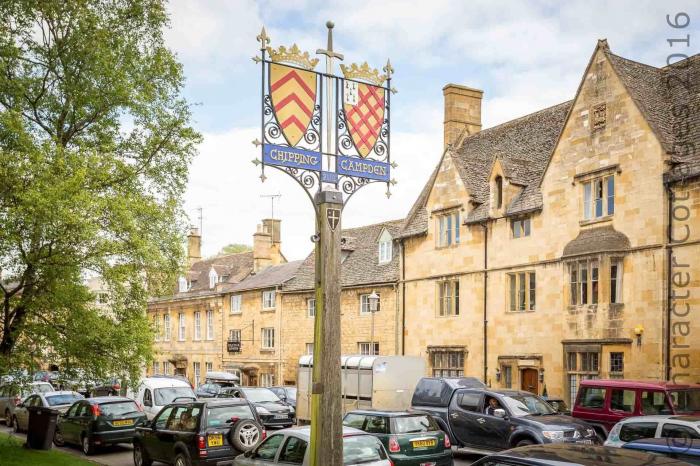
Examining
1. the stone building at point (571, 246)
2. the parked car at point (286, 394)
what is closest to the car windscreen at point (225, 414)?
the stone building at point (571, 246)

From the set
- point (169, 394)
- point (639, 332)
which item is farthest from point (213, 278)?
point (639, 332)

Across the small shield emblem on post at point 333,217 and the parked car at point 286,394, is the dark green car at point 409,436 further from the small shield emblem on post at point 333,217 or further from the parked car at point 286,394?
the parked car at point 286,394

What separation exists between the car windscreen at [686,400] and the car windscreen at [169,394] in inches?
596

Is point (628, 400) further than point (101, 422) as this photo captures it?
No

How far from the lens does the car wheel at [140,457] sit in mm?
19427

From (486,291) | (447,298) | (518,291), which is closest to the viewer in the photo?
(518,291)

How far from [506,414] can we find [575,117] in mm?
14092

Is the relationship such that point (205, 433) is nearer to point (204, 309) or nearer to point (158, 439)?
point (158, 439)

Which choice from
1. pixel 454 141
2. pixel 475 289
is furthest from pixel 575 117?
pixel 454 141

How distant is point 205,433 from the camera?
1716cm

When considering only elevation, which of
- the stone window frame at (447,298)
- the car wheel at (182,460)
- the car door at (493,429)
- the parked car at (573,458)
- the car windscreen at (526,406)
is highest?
the stone window frame at (447,298)

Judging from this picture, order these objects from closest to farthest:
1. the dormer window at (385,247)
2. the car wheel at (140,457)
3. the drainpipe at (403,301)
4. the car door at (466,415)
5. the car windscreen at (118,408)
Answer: the car wheel at (140,457)
the car door at (466,415)
the car windscreen at (118,408)
the drainpipe at (403,301)
the dormer window at (385,247)

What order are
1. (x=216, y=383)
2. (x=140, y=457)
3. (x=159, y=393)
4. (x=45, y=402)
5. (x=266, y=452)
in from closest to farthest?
(x=266, y=452) < (x=140, y=457) < (x=159, y=393) < (x=45, y=402) < (x=216, y=383)

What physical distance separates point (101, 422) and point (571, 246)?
16.9m
